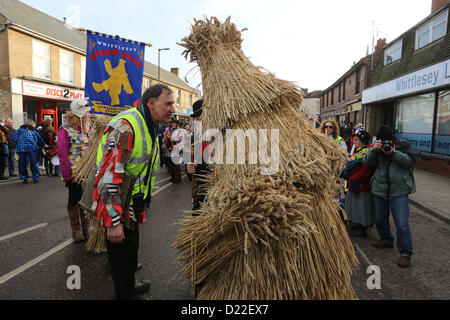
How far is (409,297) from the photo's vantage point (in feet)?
8.32

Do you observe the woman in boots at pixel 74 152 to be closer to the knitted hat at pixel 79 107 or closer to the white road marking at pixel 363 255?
the knitted hat at pixel 79 107

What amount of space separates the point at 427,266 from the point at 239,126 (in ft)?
9.45

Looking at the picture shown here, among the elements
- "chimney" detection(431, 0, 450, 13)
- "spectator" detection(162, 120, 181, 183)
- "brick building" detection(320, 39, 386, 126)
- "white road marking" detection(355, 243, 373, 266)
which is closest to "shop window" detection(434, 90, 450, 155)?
"chimney" detection(431, 0, 450, 13)

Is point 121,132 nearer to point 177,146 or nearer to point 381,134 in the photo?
point 381,134

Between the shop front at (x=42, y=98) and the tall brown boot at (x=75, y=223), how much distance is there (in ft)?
42.2

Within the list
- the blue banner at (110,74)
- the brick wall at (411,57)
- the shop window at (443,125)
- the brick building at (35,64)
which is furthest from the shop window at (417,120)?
the brick building at (35,64)

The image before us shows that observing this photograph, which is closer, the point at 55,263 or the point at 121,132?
the point at 121,132

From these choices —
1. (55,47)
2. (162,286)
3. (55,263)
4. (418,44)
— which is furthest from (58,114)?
A: (418,44)

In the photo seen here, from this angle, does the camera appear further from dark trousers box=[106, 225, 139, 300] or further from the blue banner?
the blue banner

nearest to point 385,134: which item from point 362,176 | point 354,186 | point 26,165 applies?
point 362,176

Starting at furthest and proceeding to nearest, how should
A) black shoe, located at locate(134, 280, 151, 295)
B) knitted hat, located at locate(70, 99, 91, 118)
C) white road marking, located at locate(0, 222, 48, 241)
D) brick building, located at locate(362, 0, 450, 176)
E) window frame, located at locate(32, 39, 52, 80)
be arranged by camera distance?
window frame, located at locate(32, 39, 52, 80)
brick building, located at locate(362, 0, 450, 176)
white road marking, located at locate(0, 222, 48, 241)
knitted hat, located at locate(70, 99, 91, 118)
black shoe, located at locate(134, 280, 151, 295)

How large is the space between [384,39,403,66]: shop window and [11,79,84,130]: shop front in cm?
1763

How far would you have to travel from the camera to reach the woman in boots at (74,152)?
11.5ft

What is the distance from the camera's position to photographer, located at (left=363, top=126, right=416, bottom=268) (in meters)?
3.26
